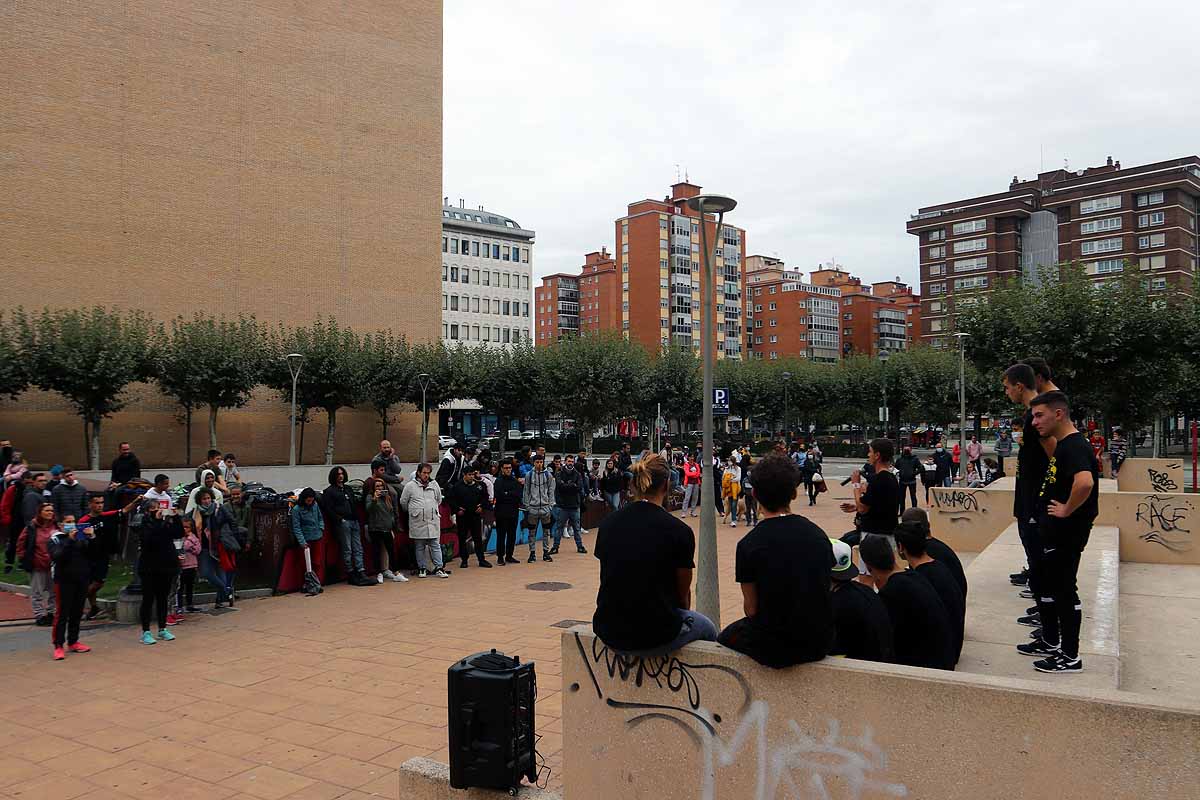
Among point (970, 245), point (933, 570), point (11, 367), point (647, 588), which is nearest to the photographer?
point (647, 588)

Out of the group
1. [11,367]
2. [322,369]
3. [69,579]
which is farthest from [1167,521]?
[11,367]

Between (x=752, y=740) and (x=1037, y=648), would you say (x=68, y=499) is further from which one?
(x=1037, y=648)

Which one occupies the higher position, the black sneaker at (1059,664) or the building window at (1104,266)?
the building window at (1104,266)

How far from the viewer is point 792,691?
3320mm

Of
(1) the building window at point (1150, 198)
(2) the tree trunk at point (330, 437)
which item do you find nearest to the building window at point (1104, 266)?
(1) the building window at point (1150, 198)

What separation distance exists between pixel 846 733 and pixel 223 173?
142ft

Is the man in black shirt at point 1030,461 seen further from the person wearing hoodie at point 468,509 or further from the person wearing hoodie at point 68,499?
the person wearing hoodie at point 68,499

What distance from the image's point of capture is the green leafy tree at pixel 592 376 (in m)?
51.9

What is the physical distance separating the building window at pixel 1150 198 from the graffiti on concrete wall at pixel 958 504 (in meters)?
88.5

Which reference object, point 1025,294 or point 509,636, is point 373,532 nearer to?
point 509,636

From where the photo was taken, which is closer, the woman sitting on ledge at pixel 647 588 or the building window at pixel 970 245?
the woman sitting on ledge at pixel 647 588

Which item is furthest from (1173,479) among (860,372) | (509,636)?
(860,372)

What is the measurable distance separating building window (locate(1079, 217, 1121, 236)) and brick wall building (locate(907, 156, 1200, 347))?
0.31 feet

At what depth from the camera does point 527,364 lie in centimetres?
5244
